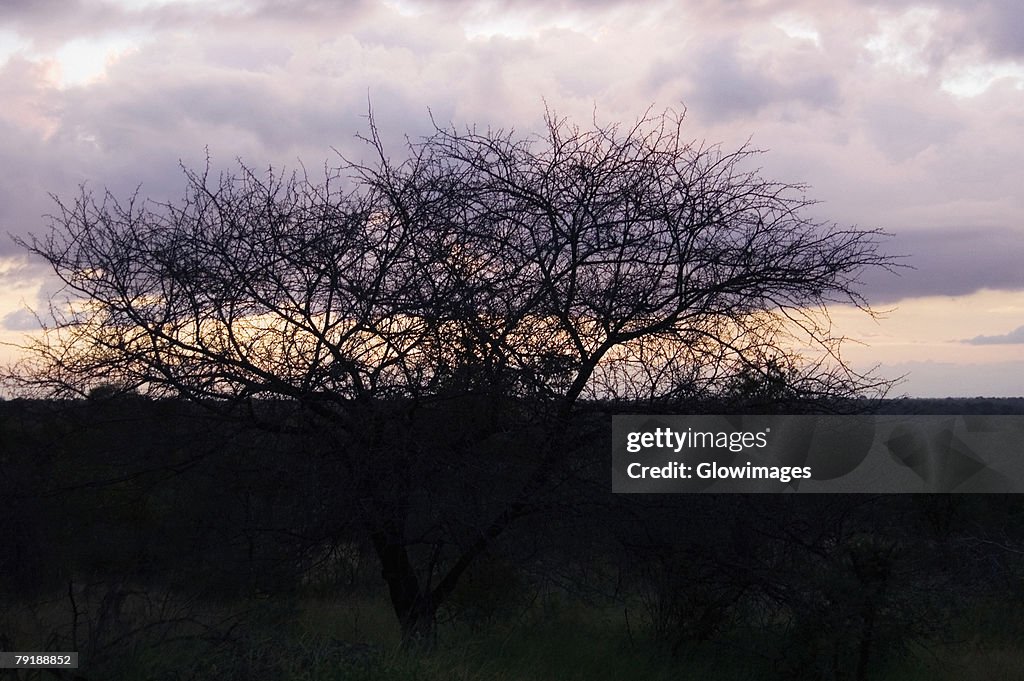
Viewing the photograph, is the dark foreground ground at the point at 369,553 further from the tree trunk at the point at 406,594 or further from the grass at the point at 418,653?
the tree trunk at the point at 406,594

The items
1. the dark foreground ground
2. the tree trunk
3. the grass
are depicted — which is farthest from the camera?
the tree trunk

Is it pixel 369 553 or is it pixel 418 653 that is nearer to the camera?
pixel 418 653

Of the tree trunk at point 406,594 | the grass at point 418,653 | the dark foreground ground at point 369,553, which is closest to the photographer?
the grass at point 418,653

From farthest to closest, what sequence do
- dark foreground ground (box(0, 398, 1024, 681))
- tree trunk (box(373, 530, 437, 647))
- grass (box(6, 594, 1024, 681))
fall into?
tree trunk (box(373, 530, 437, 647))
dark foreground ground (box(0, 398, 1024, 681))
grass (box(6, 594, 1024, 681))

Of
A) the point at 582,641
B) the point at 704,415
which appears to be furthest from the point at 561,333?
the point at 582,641

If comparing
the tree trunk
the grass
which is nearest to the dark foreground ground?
the grass

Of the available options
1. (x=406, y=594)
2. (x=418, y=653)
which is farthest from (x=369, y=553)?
(x=418, y=653)

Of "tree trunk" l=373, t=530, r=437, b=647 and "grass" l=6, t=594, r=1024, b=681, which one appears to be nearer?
"grass" l=6, t=594, r=1024, b=681

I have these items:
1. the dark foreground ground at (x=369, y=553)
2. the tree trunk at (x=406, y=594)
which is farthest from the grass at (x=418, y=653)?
the tree trunk at (x=406, y=594)

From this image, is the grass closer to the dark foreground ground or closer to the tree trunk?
the dark foreground ground

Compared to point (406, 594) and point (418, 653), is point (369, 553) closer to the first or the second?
point (406, 594)

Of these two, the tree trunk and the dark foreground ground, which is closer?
the dark foreground ground

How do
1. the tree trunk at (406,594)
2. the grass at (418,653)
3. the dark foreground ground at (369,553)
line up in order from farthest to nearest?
the tree trunk at (406,594) < the dark foreground ground at (369,553) < the grass at (418,653)

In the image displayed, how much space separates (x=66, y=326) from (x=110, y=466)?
1165 mm
